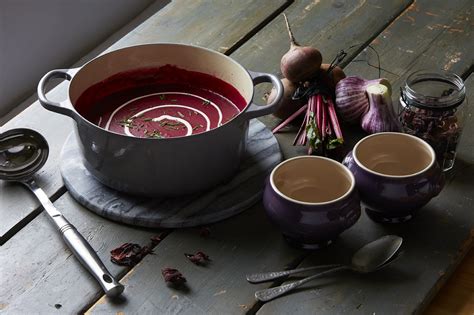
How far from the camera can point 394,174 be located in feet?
3.82

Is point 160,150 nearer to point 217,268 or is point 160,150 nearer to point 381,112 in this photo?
point 217,268

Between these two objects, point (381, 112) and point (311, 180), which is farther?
point (381, 112)

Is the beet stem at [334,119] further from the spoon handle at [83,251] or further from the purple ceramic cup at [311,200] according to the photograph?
the spoon handle at [83,251]

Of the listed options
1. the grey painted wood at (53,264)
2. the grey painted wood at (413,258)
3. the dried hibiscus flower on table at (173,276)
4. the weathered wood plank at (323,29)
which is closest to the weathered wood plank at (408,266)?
the grey painted wood at (413,258)

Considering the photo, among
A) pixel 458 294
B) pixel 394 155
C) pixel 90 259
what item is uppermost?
pixel 90 259

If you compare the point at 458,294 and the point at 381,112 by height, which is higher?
the point at 381,112

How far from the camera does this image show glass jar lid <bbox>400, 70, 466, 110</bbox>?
1184 mm

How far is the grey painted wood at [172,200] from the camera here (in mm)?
1127

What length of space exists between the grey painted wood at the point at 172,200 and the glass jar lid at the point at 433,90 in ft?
0.72

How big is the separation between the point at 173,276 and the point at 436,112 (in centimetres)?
46

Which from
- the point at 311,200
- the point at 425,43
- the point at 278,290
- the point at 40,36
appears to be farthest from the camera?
the point at 40,36

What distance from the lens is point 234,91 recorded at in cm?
125

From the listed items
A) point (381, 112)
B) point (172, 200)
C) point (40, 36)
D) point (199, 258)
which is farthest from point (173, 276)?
point (40, 36)

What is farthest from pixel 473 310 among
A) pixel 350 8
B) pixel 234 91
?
pixel 350 8
